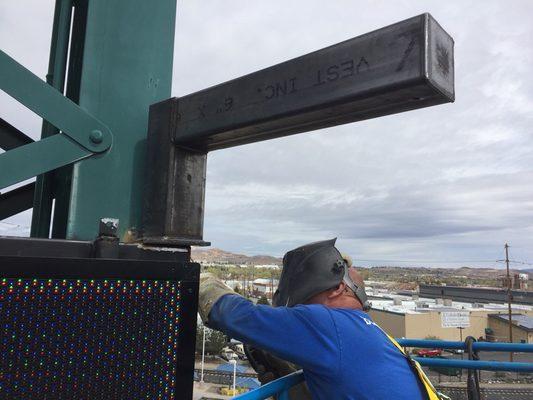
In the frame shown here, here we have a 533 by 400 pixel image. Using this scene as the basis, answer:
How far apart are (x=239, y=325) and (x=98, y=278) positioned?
1224 mm

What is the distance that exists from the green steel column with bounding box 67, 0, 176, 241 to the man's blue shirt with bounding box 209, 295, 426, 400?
2.88 feet

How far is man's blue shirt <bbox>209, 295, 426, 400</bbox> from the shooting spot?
2.29 meters

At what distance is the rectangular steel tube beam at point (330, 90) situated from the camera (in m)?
1.59

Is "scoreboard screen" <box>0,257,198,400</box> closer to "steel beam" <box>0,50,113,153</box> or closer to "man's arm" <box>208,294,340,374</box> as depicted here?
"steel beam" <box>0,50,113,153</box>

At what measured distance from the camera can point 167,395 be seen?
1.46 m

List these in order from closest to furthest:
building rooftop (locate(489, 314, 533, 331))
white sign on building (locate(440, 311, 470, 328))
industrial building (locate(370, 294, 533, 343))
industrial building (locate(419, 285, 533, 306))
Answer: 1. building rooftop (locate(489, 314, 533, 331))
2. industrial building (locate(370, 294, 533, 343))
3. white sign on building (locate(440, 311, 470, 328))
4. industrial building (locate(419, 285, 533, 306))

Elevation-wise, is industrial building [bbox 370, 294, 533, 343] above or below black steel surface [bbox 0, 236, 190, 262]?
below

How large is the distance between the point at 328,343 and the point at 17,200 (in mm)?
2137

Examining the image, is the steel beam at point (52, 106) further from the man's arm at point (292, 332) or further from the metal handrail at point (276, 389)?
the metal handrail at point (276, 389)

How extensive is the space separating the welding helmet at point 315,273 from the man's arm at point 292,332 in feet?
0.77

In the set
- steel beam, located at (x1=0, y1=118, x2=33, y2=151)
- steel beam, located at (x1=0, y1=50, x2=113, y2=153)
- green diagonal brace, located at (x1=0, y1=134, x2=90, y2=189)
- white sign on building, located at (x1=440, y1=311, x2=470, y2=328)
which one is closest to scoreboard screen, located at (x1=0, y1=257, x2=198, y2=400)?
green diagonal brace, located at (x1=0, y1=134, x2=90, y2=189)

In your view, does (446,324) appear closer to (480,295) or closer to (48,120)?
(480,295)

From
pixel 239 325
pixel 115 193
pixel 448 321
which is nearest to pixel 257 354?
pixel 239 325

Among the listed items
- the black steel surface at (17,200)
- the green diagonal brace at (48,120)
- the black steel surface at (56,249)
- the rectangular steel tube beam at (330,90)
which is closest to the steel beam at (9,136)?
the black steel surface at (17,200)
